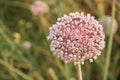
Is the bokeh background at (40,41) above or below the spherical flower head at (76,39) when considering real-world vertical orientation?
above

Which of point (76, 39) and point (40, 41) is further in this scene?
point (40, 41)

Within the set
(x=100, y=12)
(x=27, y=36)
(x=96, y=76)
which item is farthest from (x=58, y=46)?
(x=27, y=36)

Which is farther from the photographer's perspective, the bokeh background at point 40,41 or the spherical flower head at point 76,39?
the bokeh background at point 40,41

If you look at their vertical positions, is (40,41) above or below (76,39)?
above

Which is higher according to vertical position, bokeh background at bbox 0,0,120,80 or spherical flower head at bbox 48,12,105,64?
bokeh background at bbox 0,0,120,80

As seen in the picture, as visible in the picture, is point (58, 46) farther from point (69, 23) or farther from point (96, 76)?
point (96, 76)

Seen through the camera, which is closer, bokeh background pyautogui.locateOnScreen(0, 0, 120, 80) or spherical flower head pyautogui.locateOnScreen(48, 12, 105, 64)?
spherical flower head pyautogui.locateOnScreen(48, 12, 105, 64)
